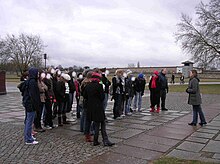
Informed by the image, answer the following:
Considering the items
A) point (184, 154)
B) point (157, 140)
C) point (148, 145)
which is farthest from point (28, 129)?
point (184, 154)

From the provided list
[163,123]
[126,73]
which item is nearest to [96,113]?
[163,123]

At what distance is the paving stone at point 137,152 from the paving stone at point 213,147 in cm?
123

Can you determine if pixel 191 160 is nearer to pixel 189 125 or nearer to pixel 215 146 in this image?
pixel 215 146

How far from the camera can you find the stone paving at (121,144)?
16.3ft

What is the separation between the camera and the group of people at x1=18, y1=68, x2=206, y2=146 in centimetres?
588

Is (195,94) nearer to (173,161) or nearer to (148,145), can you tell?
(148,145)

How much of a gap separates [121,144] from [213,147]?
2.15m

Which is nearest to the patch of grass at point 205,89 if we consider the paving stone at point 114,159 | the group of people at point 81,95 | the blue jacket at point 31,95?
the group of people at point 81,95

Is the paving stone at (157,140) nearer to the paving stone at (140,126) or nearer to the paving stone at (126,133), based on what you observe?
the paving stone at (126,133)

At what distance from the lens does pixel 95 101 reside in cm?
584

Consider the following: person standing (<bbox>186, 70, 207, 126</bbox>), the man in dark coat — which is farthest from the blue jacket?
person standing (<bbox>186, 70, 207, 126</bbox>)

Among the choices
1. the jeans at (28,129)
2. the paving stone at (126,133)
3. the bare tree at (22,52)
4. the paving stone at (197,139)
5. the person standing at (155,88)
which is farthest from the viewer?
the bare tree at (22,52)

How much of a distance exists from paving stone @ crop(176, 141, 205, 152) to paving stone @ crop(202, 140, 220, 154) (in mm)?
131

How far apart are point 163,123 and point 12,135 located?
4918mm
